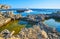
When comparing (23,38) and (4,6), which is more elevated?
(23,38)

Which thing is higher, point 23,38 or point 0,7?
point 23,38

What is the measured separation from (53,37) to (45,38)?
81cm

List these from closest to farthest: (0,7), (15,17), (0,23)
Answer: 1. (0,23)
2. (15,17)
3. (0,7)

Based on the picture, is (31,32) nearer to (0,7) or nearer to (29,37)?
(29,37)

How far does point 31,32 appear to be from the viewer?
28.8ft

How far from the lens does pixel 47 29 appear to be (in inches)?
395

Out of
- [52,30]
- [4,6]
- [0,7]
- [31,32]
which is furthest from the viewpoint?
[4,6]

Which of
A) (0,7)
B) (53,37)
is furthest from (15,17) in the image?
(0,7)

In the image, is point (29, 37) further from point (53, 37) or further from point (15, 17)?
point (15, 17)

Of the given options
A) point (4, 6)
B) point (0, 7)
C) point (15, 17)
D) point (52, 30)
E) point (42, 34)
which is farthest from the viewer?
point (4, 6)

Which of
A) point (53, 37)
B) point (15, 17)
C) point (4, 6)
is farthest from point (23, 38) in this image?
point (4, 6)

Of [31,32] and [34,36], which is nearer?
[34,36]

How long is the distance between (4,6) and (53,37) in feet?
208

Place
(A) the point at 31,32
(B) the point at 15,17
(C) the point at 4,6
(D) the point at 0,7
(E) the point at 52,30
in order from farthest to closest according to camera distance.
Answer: (C) the point at 4,6 < (D) the point at 0,7 < (B) the point at 15,17 < (E) the point at 52,30 < (A) the point at 31,32
